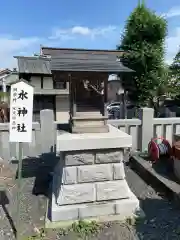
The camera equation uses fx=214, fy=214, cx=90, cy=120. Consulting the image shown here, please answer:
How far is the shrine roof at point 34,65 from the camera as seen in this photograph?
15247 millimetres

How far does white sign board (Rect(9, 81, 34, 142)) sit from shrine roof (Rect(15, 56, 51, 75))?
43.1ft

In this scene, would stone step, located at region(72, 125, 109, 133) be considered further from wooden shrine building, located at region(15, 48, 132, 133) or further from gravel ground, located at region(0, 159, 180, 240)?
gravel ground, located at region(0, 159, 180, 240)

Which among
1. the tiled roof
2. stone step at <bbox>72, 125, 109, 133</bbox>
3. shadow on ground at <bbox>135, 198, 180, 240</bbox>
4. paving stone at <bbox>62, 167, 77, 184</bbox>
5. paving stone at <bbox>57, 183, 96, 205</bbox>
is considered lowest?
shadow on ground at <bbox>135, 198, 180, 240</bbox>

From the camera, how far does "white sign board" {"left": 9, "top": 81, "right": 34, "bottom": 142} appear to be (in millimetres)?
2744

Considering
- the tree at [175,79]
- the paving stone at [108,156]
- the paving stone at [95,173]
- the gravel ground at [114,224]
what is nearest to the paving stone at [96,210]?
the gravel ground at [114,224]

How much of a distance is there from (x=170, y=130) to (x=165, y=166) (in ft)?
6.28

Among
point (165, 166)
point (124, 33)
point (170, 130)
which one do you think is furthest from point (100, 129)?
point (124, 33)

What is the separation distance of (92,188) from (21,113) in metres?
1.54

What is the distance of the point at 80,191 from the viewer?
323cm

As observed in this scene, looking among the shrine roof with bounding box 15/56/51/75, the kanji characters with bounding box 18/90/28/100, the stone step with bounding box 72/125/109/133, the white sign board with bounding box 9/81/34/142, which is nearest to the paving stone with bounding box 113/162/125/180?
the stone step with bounding box 72/125/109/133

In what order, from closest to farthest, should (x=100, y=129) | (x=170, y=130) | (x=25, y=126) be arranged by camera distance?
(x=25, y=126)
(x=100, y=129)
(x=170, y=130)

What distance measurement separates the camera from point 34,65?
625 inches

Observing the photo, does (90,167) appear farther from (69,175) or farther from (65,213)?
(65,213)

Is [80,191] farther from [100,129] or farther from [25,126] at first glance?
[25,126]
